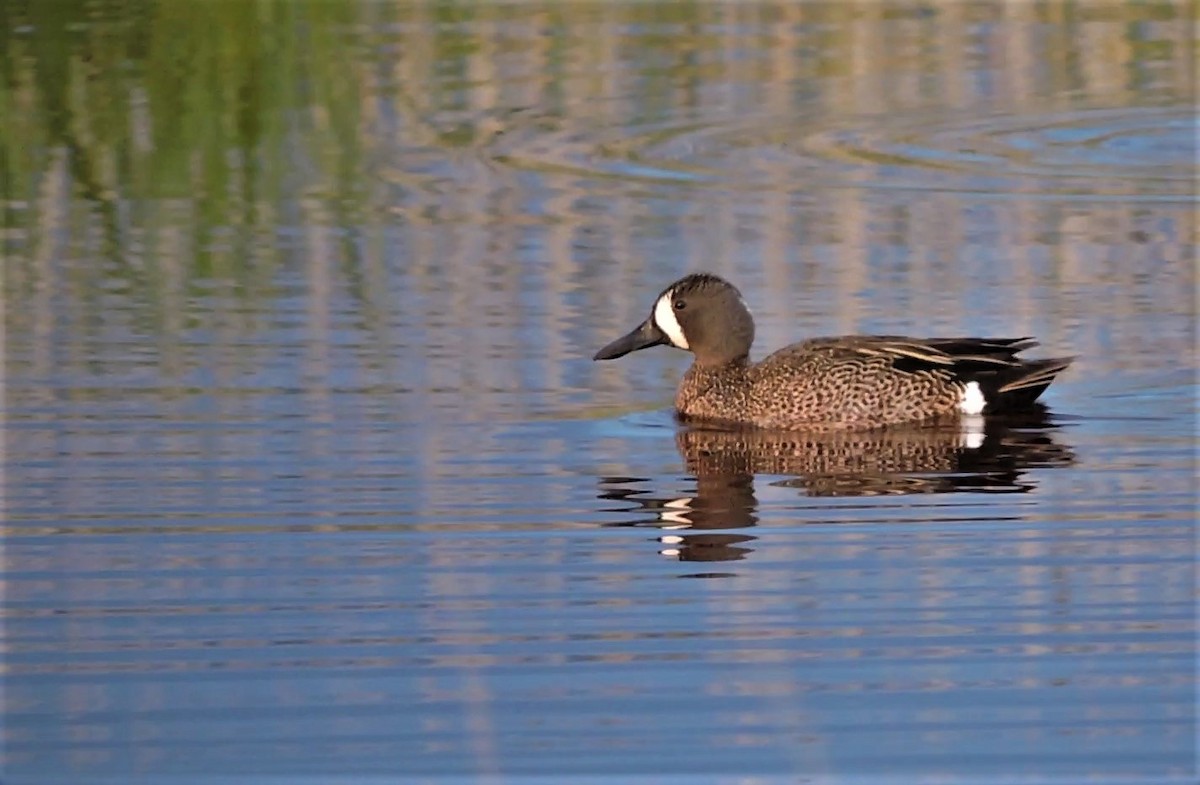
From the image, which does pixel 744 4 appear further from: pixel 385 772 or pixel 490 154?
pixel 385 772

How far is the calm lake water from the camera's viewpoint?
5645 mm

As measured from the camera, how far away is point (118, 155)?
14.0 meters

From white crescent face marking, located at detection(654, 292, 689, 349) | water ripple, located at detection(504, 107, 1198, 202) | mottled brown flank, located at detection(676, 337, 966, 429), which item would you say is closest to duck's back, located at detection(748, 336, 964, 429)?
mottled brown flank, located at detection(676, 337, 966, 429)

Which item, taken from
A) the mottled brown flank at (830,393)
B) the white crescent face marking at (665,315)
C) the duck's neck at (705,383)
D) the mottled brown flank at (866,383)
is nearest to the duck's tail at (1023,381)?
the mottled brown flank at (866,383)

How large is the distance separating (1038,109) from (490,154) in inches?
134

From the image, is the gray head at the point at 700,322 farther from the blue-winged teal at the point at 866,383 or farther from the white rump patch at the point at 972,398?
the white rump patch at the point at 972,398

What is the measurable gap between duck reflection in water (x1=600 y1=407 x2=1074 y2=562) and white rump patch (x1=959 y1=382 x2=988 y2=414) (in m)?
0.05

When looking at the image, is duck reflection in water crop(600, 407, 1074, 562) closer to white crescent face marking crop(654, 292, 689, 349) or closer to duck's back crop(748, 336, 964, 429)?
duck's back crop(748, 336, 964, 429)

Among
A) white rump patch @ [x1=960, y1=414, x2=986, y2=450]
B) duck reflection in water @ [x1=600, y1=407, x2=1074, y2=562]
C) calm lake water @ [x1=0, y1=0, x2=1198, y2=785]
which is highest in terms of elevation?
calm lake water @ [x1=0, y1=0, x2=1198, y2=785]

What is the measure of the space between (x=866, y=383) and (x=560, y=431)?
1.21 m

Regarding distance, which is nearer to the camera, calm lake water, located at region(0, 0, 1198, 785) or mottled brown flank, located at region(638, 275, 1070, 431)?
calm lake water, located at region(0, 0, 1198, 785)

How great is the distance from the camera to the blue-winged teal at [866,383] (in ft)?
30.3

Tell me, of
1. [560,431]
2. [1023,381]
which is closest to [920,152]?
[1023,381]

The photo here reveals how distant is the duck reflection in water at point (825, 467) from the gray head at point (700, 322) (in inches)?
20.7
